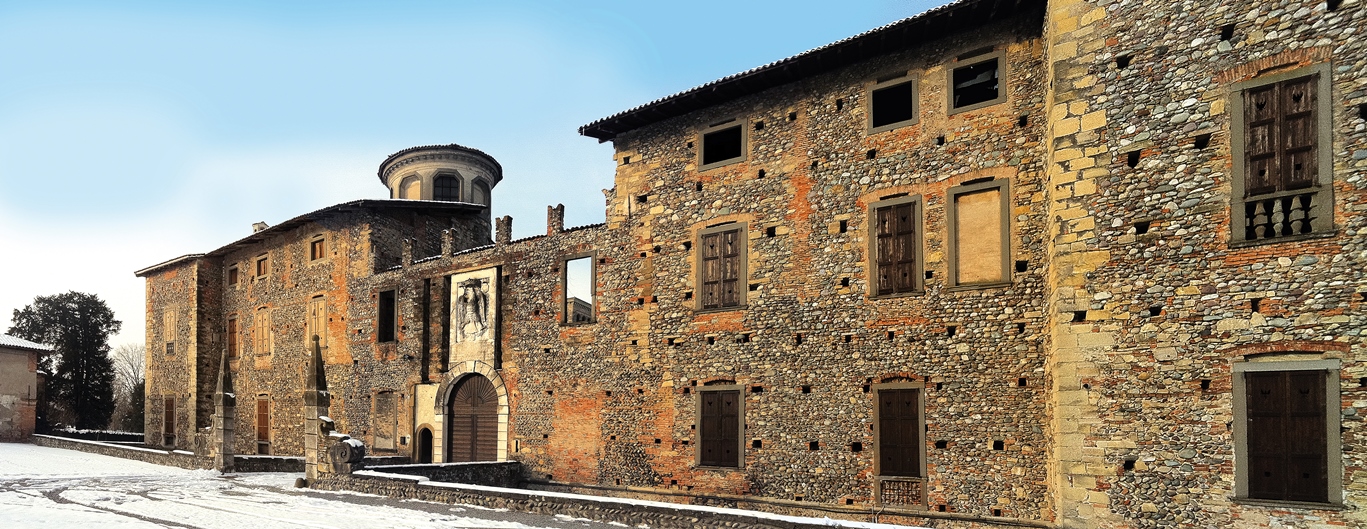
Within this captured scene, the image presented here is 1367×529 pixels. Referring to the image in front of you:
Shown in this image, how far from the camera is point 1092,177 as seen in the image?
36.8 ft

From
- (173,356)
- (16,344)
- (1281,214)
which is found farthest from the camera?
(16,344)

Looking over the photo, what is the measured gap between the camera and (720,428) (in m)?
15.8

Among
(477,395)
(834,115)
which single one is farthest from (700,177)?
(477,395)

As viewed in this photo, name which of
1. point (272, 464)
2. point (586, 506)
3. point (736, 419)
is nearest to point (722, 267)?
point (736, 419)

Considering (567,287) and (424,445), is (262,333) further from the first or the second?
(567,287)

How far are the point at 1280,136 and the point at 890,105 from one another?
591 centimetres

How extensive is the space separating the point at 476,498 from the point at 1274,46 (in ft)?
41.9

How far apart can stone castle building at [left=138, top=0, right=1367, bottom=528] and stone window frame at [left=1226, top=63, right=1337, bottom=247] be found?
0.09 feet

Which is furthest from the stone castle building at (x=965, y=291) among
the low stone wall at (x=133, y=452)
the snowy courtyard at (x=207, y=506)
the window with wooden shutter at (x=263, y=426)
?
the window with wooden shutter at (x=263, y=426)

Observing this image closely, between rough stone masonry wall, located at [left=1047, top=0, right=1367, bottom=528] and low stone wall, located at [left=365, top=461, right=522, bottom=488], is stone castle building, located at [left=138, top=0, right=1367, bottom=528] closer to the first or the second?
rough stone masonry wall, located at [left=1047, top=0, right=1367, bottom=528]

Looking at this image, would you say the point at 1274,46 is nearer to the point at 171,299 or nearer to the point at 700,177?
the point at 700,177

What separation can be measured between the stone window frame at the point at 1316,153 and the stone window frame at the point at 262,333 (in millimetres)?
26862

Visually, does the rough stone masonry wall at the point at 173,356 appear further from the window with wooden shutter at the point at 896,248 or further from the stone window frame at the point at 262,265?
the window with wooden shutter at the point at 896,248

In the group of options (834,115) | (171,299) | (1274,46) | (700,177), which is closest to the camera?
(1274,46)
